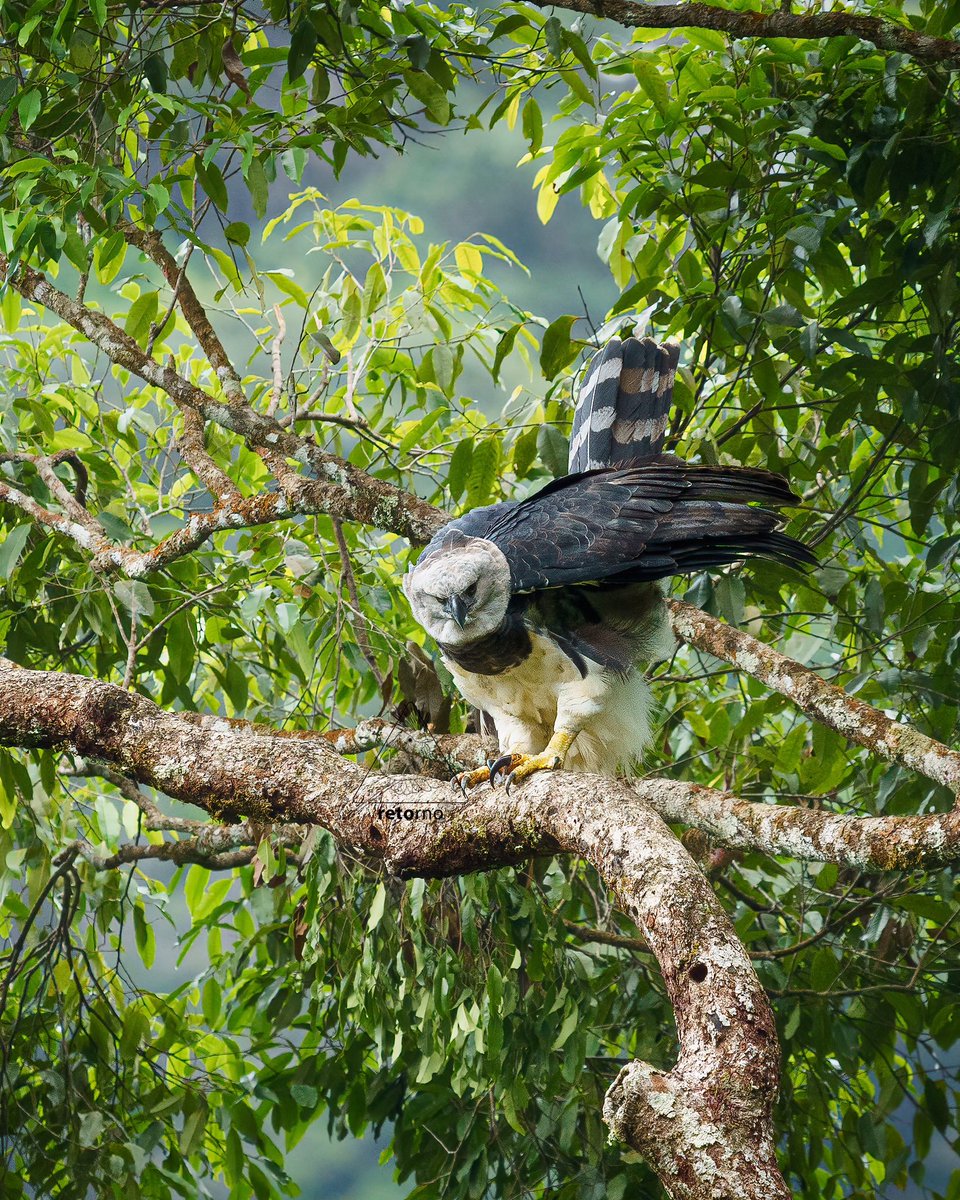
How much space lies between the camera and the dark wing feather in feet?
6.21

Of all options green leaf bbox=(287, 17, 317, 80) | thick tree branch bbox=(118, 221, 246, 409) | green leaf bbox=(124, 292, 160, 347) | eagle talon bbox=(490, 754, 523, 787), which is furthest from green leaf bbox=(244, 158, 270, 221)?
eagle talon bbox=(490, 754, 523, 787)

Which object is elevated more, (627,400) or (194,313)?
(194,313)

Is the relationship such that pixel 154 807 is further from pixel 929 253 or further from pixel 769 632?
pixel 929 253

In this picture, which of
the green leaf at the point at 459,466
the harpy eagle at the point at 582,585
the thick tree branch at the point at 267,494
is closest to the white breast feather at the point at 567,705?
the harpy eagle at the point at 582,585

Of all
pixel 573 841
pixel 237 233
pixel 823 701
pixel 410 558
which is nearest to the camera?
pixel 573 841

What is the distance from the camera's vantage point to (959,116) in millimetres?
2162

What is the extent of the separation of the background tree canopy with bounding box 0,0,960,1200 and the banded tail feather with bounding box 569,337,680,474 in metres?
0.07

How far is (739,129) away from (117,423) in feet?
5.36

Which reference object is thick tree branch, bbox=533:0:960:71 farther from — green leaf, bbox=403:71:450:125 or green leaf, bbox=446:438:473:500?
green leaf, bbox=446:438:473:500

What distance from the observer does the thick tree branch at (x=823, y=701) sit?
1.93 meters

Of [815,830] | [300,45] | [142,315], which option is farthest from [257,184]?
[815,830]

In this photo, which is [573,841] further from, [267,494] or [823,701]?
[267,494]

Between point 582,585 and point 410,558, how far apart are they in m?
1.08

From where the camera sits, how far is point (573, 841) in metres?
1.42
